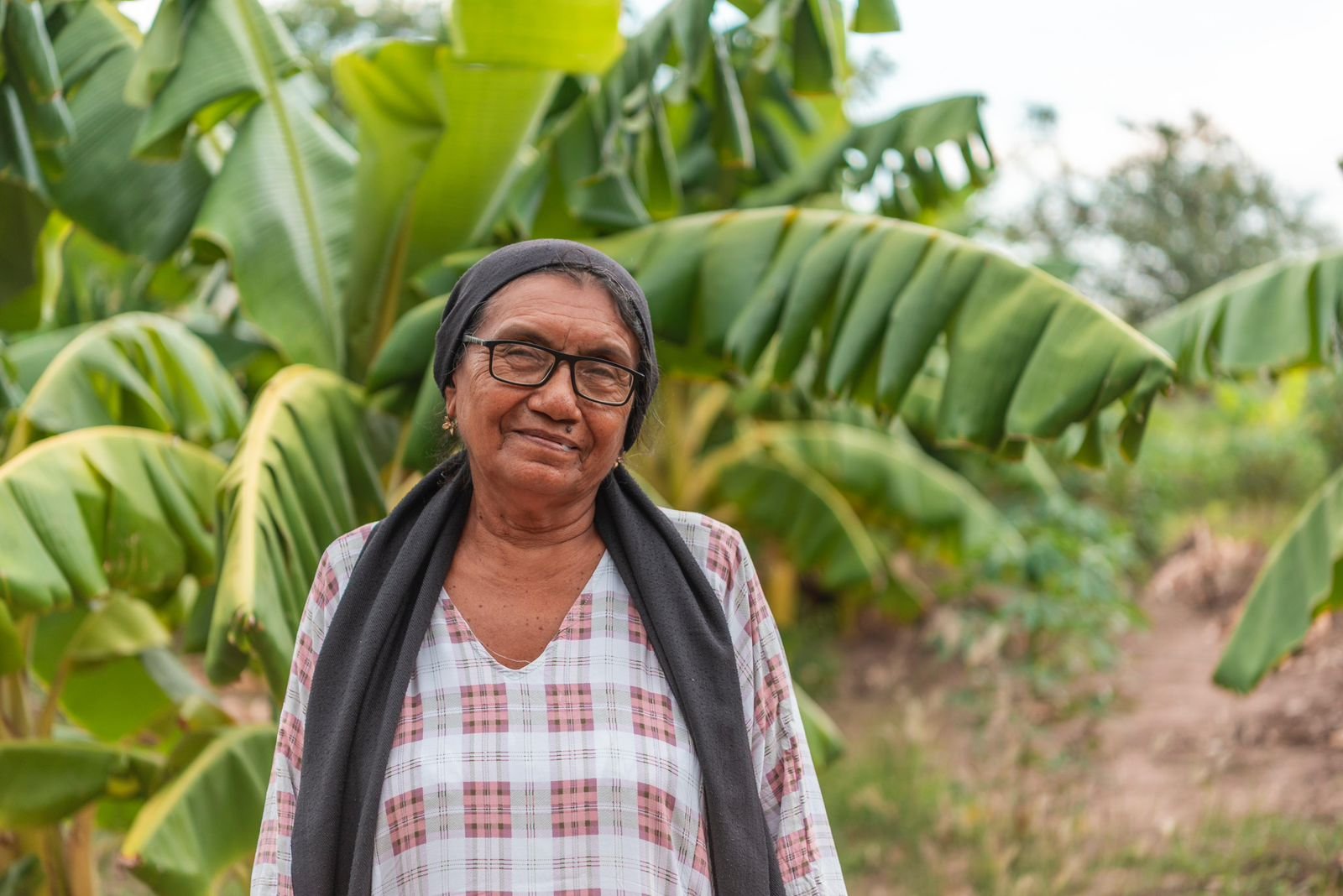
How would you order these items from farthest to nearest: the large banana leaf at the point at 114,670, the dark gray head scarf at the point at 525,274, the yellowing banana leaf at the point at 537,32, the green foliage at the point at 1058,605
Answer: the green foliage at the point at 1058,605, the large banana leaf at the point at 114,670, the yellowing banana leaf at the point at 537,32, the dark gray head scarf at the point at 525,274

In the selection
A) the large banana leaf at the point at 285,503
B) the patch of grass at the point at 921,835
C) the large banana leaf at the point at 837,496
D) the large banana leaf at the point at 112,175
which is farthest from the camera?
the large banana leaf at the point at 837,496

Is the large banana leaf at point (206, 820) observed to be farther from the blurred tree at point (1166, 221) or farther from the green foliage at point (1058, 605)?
the blurred tree at point (1166, 221)

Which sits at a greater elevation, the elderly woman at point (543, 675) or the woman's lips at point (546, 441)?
the woman's lips at point (546, 441)

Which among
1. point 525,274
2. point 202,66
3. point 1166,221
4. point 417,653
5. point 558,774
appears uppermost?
point 525,274

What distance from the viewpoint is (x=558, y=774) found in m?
1.77

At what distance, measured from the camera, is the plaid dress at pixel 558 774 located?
5.76 ft

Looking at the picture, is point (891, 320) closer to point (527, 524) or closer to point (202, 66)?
point (527, 524)

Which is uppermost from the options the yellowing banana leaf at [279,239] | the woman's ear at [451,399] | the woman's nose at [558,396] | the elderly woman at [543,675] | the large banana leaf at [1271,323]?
the woman's nose at [558,396]

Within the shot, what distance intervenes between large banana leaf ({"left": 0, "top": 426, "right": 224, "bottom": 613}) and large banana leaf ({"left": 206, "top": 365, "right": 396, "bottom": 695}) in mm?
379

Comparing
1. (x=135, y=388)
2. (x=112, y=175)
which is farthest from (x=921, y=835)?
(x=112, y=175)

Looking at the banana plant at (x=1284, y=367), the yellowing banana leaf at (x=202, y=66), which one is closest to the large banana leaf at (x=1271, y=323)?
the banana plant at (x=1284, y=367)

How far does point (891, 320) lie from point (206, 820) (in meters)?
2.40

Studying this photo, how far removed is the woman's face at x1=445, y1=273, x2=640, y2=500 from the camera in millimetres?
1832

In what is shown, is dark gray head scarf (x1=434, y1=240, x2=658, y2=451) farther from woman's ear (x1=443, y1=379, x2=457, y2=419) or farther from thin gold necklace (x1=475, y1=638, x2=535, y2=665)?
thin gold necklace (x1=475, y1=638, x2=535, y2=665)
